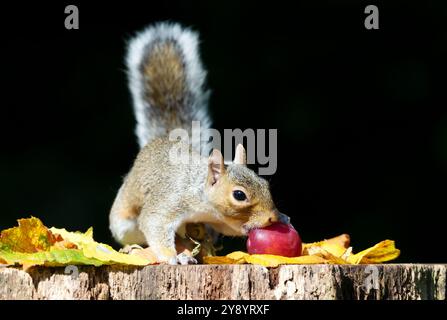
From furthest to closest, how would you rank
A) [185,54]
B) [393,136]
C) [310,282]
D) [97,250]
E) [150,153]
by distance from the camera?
[393,136] < [185,54] < [150,153] < [97,250] < [310,282]

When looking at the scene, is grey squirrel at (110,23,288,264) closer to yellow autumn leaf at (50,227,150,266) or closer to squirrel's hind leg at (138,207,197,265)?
squirrel's hind leg at (138,207,197,265)

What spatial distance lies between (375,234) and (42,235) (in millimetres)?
1727

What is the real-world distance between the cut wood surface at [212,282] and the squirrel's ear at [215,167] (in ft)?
1.72

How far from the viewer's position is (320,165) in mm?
3676

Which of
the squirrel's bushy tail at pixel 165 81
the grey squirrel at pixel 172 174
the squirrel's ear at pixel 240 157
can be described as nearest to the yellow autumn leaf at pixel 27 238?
the grey squirrel at pixel 172 174

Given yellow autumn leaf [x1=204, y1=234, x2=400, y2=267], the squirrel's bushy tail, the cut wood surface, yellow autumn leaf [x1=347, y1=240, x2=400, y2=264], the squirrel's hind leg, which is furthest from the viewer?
the squirrel's bushy tail

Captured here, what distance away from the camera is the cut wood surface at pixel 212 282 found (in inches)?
73.8

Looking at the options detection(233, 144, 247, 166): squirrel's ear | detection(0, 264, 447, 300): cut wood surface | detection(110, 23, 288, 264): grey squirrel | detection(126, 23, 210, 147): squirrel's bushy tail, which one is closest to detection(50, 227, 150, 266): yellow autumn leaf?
detection(0, 264, 447, 300): cut wood surface

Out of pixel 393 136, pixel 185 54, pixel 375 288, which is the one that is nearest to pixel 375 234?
pixel 393 136

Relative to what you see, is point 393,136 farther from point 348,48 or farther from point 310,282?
point 310,282

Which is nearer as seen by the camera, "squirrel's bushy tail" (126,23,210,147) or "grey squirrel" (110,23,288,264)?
"grey squirrel" (110,23,288,264)

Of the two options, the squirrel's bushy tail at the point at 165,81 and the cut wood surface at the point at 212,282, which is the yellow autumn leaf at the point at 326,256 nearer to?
the cut wood surface at the point at 212,282

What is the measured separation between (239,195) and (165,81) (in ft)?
2.68

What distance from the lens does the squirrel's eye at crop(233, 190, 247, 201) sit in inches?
91.2
